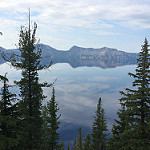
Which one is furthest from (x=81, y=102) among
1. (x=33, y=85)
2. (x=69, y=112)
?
(x=33, y=85)

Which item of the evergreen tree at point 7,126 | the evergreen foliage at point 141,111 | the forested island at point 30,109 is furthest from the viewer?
the evergreen foliage at point 141,111

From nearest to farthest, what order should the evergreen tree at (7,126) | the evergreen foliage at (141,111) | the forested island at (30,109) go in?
the evergreen tree at (7,126)
the forested island at (30,109)
the evergreen foliage at (141,111)

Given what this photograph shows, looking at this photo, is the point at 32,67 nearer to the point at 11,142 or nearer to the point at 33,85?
the point at 33,85

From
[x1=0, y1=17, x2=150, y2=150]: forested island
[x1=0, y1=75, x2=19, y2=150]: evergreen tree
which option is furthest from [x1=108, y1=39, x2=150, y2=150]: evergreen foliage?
[x1=0, y1=75, x2=19, y2=150]: evergreen tree

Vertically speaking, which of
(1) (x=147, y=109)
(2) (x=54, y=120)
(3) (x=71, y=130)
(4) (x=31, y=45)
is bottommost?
(3) (x=71, y=130)

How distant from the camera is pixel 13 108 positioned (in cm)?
905

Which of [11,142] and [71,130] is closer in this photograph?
[11,142]

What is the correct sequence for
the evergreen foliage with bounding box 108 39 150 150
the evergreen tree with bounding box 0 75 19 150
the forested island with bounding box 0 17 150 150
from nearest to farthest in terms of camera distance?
the evergreen tree with bounding box 0 75 19 150 < the forested island with bounding box 0 17 150 150 < the evergreen foliage with bounding box 108 39 150 150

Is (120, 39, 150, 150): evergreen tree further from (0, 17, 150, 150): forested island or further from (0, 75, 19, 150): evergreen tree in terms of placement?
(0, 75, 19, 150): evergreen tree

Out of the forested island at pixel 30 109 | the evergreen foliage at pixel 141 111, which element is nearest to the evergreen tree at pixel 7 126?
the forested island at pixel 30 109

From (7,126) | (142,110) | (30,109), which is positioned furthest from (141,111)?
(30,109)

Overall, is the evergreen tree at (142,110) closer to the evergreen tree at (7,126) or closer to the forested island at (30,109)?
the forested island at (30,109)

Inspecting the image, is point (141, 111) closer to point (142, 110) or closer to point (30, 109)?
point (142, 110)

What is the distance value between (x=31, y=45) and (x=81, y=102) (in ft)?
459
